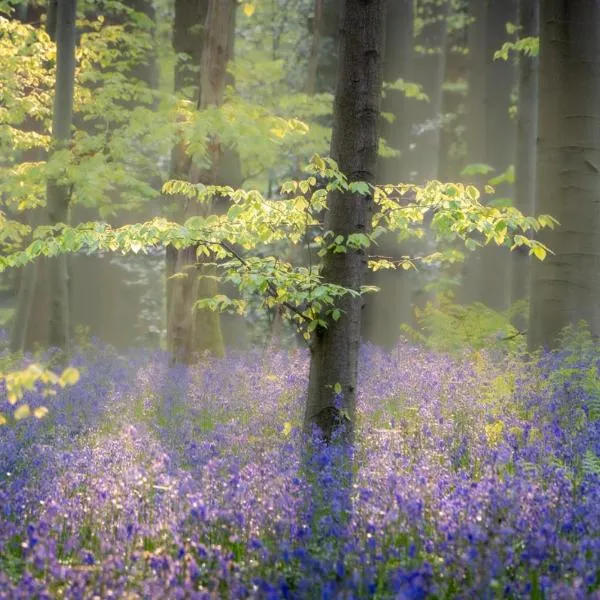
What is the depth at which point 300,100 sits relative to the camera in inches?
666

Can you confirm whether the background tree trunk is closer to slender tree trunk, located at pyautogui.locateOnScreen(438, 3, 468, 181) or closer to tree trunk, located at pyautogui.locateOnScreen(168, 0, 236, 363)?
slender tree trunk, located at pyautogui.locateOnScreen(438, 3, 468, 181)

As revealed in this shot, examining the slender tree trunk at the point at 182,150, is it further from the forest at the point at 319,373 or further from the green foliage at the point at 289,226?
the green foliage at the point at 289,226

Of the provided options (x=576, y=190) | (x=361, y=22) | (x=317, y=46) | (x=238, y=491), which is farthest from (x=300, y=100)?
(x=238, y=491)

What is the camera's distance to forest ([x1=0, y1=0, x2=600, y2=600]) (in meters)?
3.57

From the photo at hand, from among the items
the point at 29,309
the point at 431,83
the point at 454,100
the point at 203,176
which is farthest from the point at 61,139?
the point at 454,100

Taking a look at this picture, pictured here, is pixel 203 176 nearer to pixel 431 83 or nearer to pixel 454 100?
pixel 431 83

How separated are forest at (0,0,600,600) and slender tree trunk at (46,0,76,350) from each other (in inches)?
1.5

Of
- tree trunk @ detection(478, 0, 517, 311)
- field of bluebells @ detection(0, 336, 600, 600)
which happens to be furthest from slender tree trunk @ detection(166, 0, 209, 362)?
tree trunk @ detection(478, 0, 517, 311)

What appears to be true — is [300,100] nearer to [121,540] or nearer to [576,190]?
[576,190]

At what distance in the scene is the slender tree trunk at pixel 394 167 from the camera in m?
16.3

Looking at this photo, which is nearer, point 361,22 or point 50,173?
point 361,22

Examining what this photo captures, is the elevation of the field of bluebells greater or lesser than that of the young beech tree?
lesser

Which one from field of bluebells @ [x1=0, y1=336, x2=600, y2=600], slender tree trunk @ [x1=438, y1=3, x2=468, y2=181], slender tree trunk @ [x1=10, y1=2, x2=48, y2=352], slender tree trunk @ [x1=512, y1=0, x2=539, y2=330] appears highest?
slender tree trunk @ [x1=438, y1=3, x2=468, y2=181]

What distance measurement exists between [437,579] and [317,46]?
16.6 metres
